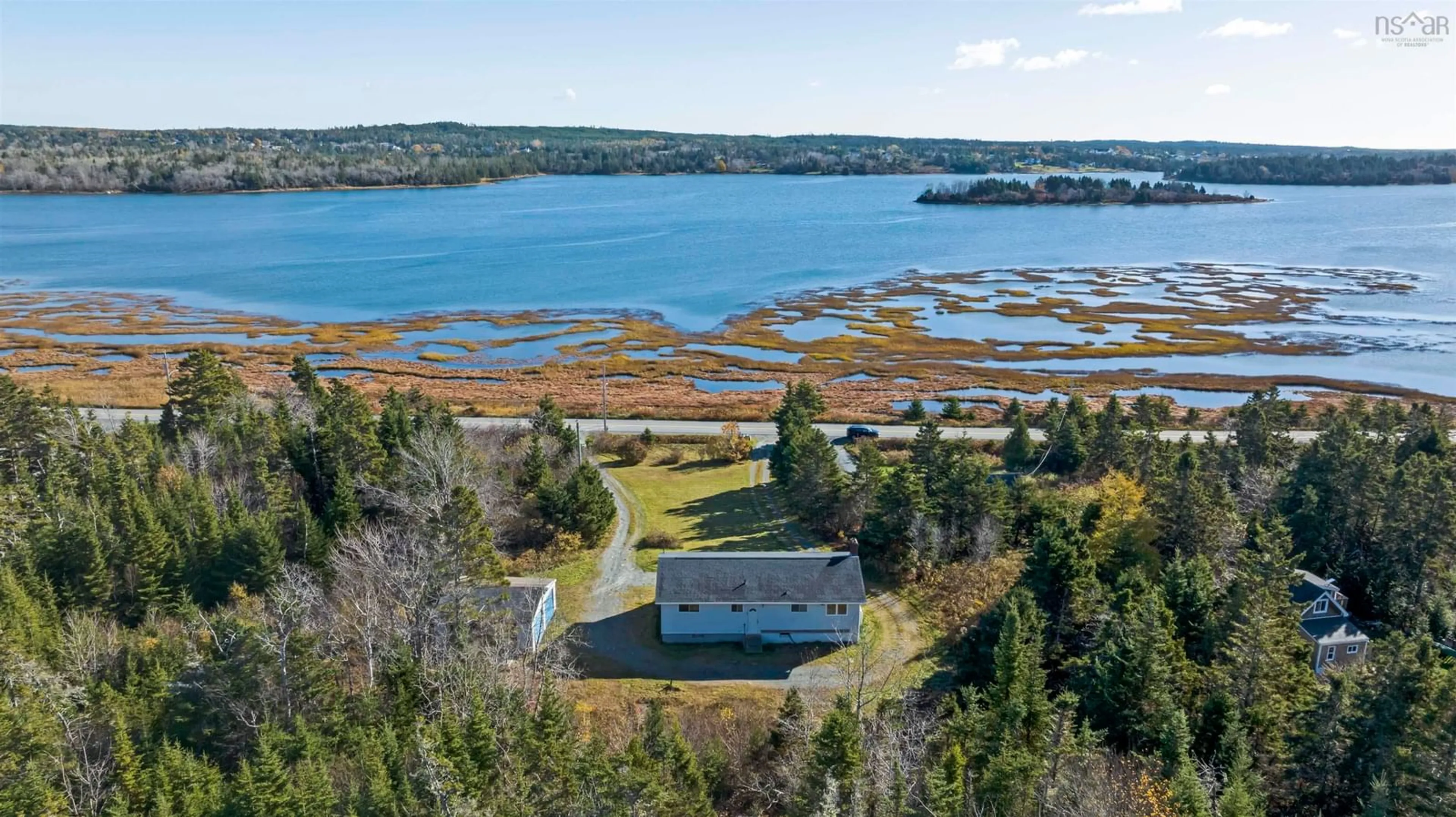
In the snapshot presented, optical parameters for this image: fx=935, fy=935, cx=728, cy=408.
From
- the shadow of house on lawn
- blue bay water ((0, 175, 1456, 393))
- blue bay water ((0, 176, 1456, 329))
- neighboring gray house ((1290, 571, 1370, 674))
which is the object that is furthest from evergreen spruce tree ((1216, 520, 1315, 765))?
blue bay water ((0, 176, 1456, 329))

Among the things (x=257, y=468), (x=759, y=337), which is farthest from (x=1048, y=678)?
(x=759, y=337)

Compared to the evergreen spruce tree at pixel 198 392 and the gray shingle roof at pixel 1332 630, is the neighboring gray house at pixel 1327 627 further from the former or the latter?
the evergreen spruce tree at pixel 198 392

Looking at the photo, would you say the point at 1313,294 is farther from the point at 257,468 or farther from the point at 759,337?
the point at 257,468

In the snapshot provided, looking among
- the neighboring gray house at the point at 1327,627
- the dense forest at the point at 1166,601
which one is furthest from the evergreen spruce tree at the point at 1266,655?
the neighboring gray house at the point at 1327,627

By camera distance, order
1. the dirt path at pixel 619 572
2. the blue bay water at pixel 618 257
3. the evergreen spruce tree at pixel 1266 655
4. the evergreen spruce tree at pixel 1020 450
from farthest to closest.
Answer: the blue bay water at pixel 618 257 < the evergreen spruce tree at pixel 1020 450 < the dirt path at pixel 619 572 < the evergreen spruce tree at pixel 1266 655

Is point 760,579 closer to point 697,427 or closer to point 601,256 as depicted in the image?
point 697,427

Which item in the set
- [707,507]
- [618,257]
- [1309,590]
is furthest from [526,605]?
[618,257]
